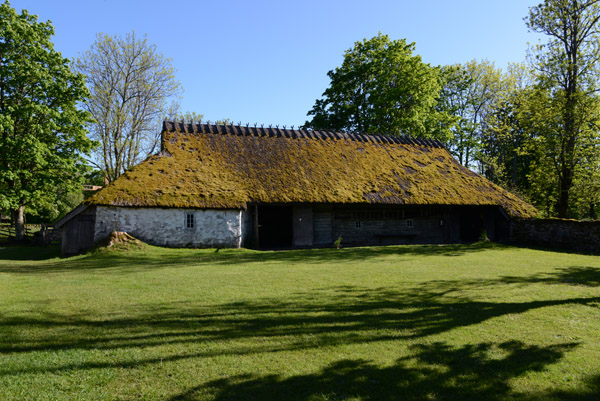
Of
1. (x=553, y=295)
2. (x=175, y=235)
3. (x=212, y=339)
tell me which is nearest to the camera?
(x=212, y=339)

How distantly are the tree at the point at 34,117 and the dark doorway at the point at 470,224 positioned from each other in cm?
2454

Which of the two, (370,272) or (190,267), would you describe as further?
(190,267)

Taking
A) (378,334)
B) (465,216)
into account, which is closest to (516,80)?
(465,216)

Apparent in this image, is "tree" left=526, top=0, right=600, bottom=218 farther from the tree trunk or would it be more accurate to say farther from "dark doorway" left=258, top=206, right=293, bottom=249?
the tree trunk

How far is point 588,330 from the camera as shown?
19.7 ft

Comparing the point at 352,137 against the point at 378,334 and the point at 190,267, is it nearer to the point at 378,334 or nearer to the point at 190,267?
the point at 190,267

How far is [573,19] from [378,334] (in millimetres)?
24495

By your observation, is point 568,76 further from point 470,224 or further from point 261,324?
point 261,324

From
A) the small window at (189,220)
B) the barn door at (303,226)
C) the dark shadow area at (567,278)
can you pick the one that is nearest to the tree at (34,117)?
the small window at (189,220)

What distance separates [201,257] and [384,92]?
21.9m

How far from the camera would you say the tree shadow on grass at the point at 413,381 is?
398 centimetres

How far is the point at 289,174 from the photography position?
70.8 feet

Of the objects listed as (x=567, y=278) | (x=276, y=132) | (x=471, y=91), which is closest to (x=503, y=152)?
(x=471, y=91)

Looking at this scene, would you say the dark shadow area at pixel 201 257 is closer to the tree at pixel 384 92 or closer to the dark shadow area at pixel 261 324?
the dark shadow area at pixel 261 324
